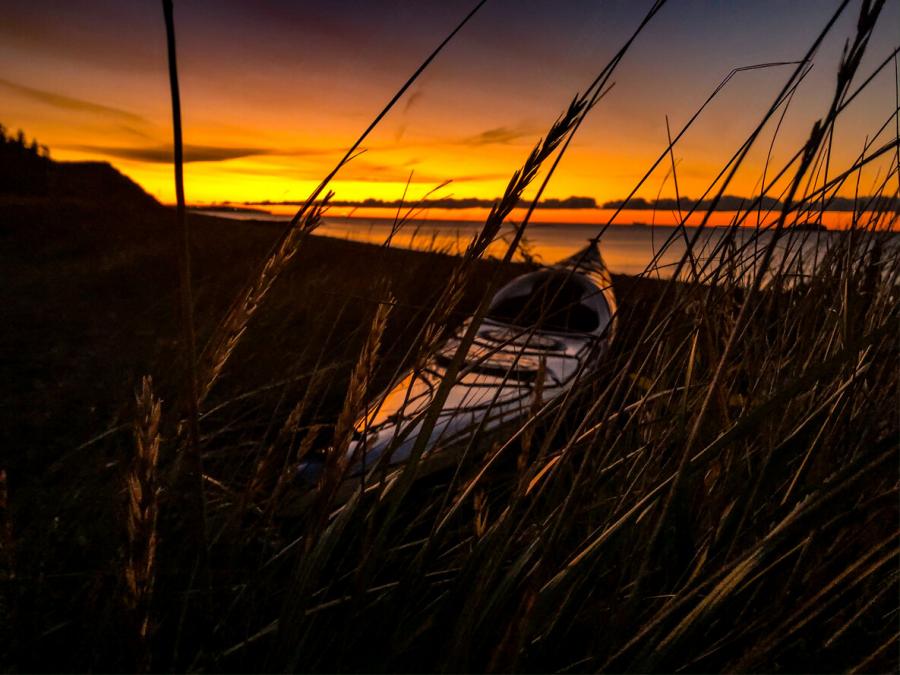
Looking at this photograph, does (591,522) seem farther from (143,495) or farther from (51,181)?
(51,181)

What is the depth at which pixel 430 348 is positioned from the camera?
0.69m

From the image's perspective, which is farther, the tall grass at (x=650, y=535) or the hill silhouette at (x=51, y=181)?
the hill silhouette at (x=51, y=181)

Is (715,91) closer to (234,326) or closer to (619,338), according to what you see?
(619,338)

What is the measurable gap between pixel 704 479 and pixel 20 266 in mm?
12005

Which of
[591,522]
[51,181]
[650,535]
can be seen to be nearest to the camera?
[650,535]

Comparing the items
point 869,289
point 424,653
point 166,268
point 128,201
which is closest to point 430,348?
point 424,653

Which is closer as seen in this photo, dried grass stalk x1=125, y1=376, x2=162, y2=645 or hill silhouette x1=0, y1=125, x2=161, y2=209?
dried grass stalk x1=125, y1=376, x2=162, y2=645

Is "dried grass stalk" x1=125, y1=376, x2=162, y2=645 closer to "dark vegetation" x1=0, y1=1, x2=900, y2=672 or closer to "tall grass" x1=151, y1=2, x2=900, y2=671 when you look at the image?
"dark vegetation" x1=0, y1=1, x2=900, y2=672

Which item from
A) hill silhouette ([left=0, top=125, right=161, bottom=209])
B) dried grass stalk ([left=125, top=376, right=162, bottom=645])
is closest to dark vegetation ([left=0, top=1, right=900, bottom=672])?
dried grass stalk ([left=125, top=376, right=162, bottom=645])

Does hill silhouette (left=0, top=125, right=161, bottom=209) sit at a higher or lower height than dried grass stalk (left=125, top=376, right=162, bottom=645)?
higher

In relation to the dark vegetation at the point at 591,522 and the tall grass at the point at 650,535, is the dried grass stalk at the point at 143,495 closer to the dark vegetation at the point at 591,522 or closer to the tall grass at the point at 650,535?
the dark vegetation at the point at 591,522

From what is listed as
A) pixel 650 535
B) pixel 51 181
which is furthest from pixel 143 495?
pixel 51 181

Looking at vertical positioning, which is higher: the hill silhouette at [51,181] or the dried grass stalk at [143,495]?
the hill silhouette at [51,181]

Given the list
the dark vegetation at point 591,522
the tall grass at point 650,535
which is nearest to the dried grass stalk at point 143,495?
the dark vegetation at point 591,522
